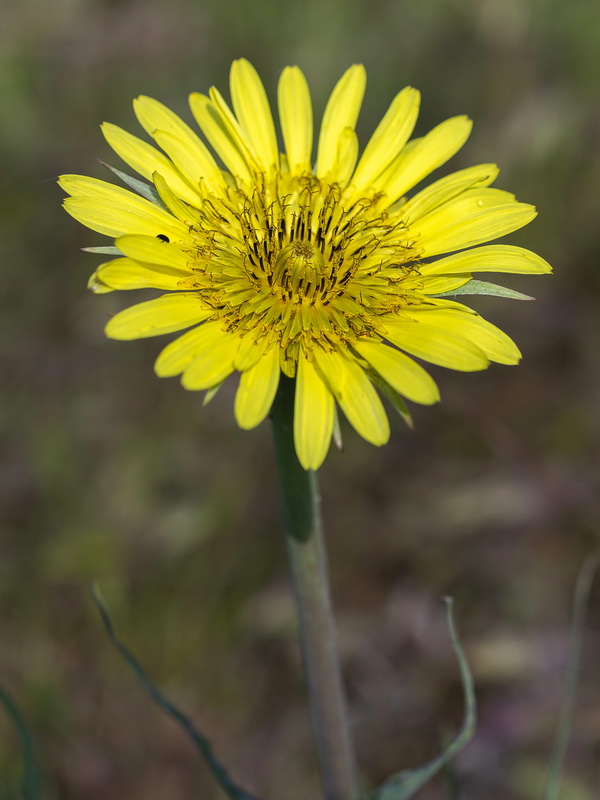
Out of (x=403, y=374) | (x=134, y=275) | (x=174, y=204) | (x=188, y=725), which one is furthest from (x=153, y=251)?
(x=188, y=725)

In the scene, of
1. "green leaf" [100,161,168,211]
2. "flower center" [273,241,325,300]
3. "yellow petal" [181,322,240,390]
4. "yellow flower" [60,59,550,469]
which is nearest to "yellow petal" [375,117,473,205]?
"yellow flower" [60,59,550,469]

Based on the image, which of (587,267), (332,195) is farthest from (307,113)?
(587,267)

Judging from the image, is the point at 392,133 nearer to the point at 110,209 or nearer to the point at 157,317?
the point at 110,209

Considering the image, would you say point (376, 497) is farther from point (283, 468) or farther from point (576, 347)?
point (283, 468)

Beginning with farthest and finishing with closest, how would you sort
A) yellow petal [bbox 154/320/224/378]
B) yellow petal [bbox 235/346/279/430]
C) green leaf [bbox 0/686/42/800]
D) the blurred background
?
the blurred background < green leaf [bbox 0/686/42/800] < yellow petal [bbox 154/320/224/378] < yellow petal [bbox 235/346/279/430]

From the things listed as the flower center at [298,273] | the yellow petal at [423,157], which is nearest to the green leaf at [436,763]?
the flower center at [298,273]

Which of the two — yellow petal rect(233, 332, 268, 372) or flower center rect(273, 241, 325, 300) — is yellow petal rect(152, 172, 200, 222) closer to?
flower center rect(273, 241, 325, 300)
